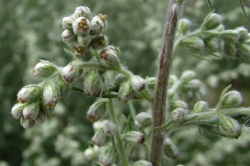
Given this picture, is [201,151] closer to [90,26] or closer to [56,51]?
[56,51]

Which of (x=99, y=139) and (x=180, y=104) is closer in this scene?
(x=99, y=139)

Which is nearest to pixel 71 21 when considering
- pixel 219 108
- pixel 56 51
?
pixel 219 108

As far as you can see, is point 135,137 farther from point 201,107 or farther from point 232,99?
point 232,99

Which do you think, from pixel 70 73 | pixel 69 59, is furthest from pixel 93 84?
pixel 69 59

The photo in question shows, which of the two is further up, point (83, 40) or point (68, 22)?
point (68, 22)

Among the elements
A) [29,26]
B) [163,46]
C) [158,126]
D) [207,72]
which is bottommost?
[158,126]

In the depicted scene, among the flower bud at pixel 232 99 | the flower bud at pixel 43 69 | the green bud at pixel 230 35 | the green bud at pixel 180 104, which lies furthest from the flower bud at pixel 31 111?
the green bud at pixel 230 35

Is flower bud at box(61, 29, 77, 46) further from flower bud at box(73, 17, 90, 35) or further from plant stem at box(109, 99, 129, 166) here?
plant stem at box(109, 99, 129, 166)
